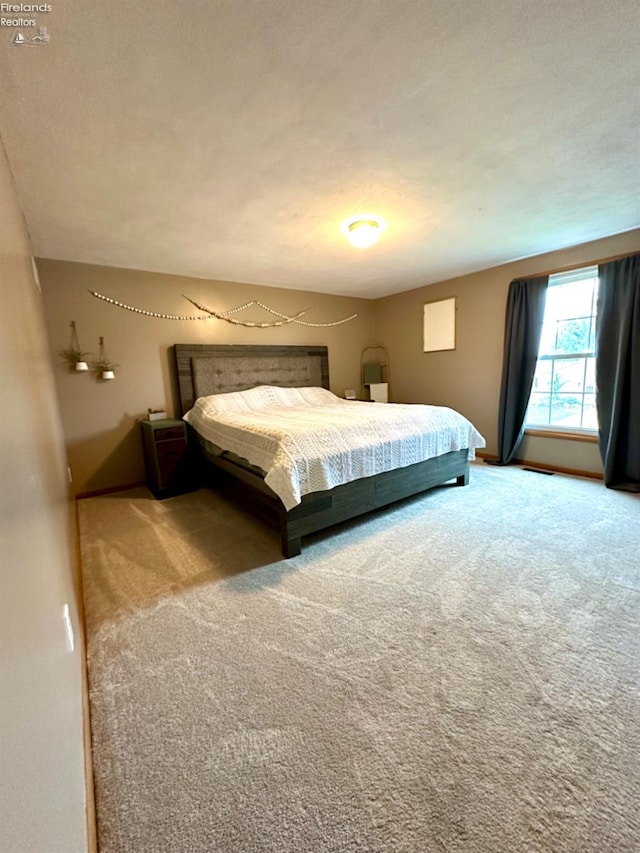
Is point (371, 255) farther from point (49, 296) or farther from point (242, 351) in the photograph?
point (49, 296)

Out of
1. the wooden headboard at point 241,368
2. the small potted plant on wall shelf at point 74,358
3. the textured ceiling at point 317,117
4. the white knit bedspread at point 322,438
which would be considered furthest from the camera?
the wooden headboard at point 241,368

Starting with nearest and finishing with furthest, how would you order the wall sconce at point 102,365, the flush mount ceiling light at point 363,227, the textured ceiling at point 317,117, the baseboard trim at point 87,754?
the baseboard trim at point 87,754 < the textured ceiling at point 317,117 < the flush mount ceiling light at point 363,227 < the wall sconce at point 102,365

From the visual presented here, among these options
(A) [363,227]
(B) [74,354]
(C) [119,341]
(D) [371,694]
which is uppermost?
(A) [363,227]

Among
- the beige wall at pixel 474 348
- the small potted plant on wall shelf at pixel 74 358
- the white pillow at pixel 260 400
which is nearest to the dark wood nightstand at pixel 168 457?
the white pillow at pixel 260 400

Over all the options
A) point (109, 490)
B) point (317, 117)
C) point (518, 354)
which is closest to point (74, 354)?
point (109, 490)

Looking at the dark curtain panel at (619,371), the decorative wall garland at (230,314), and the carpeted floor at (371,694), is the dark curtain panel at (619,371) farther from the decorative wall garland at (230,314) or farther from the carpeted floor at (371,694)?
the decorative wall garland at (230,314)

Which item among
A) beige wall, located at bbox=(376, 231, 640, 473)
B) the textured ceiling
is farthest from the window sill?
the textured ceiling

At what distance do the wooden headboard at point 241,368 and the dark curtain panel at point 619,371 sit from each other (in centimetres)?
319

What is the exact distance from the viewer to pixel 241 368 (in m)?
4.36

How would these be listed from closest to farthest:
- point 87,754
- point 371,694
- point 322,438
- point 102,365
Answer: point 87,754, point 371,694, point 322,438, point 102,365

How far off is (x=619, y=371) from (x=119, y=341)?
16.1 ft

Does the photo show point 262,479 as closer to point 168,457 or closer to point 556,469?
point 168,457

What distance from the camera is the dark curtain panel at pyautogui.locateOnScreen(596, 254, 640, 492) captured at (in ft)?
10.2

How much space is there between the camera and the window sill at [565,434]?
3.56 m
